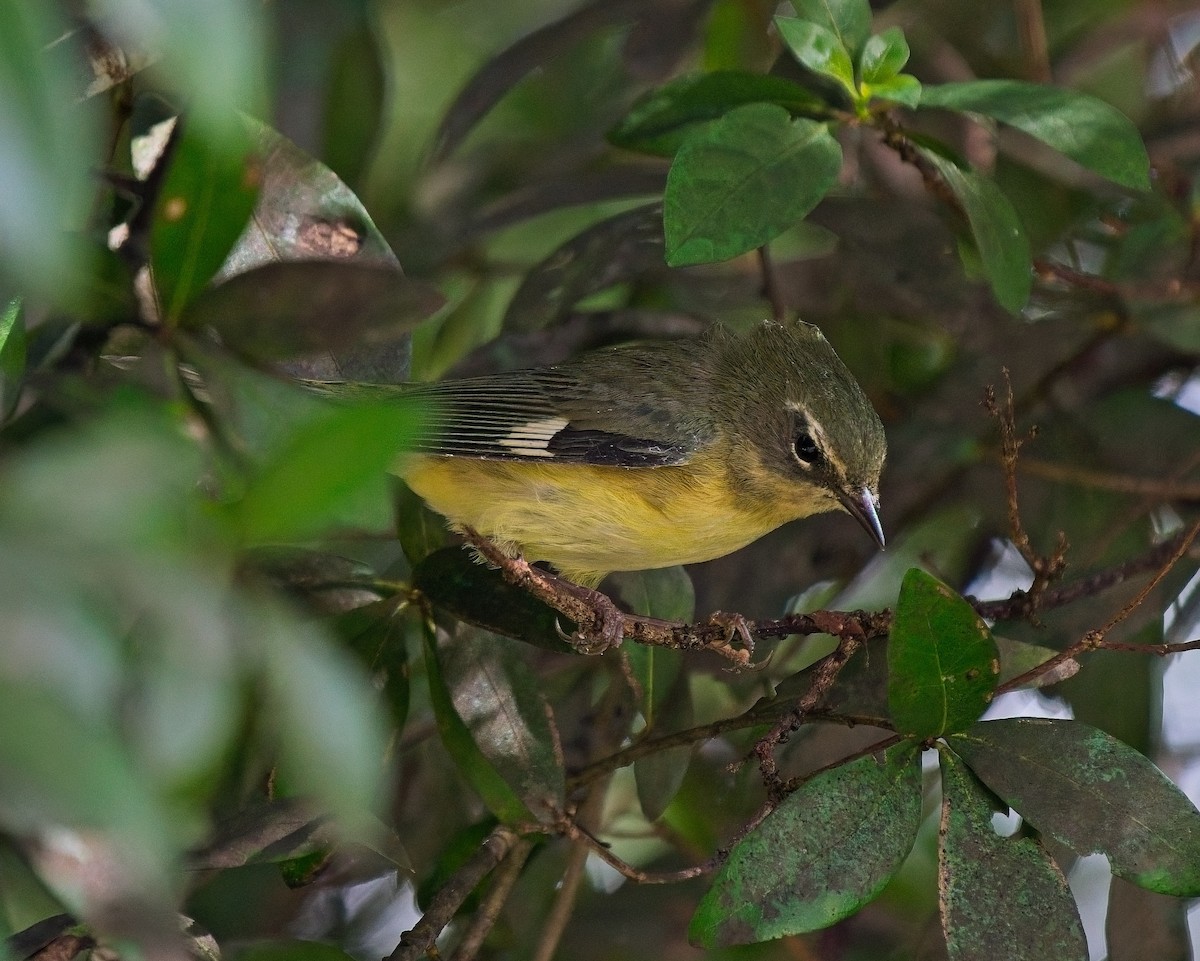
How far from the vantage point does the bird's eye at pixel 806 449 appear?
9.68ft

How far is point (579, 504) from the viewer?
2924mm

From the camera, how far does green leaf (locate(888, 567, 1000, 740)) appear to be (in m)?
1.77

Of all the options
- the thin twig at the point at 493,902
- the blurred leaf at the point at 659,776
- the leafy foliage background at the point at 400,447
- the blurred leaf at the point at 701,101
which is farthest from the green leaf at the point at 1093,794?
the blurred leaf at the point at 701,101

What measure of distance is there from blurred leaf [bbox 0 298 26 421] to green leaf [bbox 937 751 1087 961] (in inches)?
54.5

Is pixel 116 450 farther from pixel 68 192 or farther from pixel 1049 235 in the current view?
pixel 1049 235

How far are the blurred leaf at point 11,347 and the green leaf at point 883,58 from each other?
143cm

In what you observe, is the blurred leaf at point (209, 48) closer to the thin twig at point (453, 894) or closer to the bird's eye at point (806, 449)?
the thin twig at point (453, 894)

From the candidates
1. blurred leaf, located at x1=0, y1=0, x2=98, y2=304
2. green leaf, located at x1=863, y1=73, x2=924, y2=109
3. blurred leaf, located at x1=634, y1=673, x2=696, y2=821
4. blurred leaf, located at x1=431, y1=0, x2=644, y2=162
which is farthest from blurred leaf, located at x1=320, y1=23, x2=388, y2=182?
blurred leaf, located at x1=0, y1=0, x2=98, y2=304

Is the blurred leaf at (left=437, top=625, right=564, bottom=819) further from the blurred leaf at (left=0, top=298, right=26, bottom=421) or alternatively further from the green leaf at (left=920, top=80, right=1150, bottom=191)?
the green leaf at (left=920, top=80, right=1150, bottom=191)

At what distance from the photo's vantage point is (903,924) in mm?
3002

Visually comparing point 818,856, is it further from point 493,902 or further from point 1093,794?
point 493,902

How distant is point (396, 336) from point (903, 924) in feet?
5.71

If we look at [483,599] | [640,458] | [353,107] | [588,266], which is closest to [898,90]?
[588,266]

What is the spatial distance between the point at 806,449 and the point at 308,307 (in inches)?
48.1
